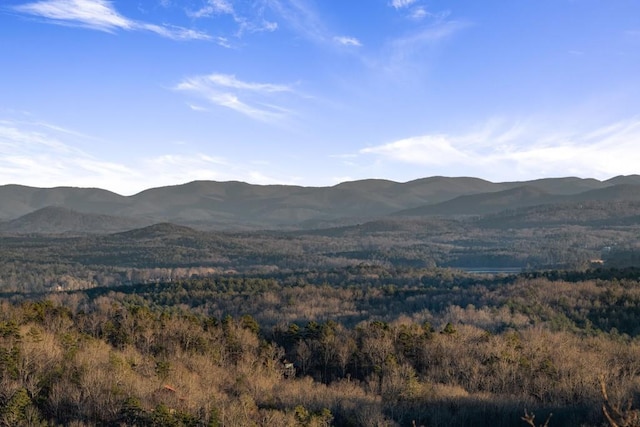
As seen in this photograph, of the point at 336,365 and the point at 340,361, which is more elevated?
the point at 340,361

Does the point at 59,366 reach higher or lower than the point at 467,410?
higher

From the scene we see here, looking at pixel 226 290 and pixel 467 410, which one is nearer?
pixel 467 410

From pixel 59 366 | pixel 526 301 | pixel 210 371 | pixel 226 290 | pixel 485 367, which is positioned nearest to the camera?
pixel 59 366

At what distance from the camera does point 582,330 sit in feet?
229

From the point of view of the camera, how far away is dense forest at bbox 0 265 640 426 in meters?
29.6

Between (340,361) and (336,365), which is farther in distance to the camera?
(336,365)

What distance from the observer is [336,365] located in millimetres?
50094

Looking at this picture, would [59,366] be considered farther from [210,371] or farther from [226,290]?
[226,290]

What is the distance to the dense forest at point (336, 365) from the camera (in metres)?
29.6

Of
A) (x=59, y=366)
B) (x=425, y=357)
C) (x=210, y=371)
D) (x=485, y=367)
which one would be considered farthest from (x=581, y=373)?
(x=59, y=366)

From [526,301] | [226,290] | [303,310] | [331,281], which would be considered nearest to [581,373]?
[526,301]

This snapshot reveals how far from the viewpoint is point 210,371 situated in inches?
1706

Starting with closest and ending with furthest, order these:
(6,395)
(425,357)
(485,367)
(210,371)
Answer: (6,395), (210,371), (485,367), (425,357)

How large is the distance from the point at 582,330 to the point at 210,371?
1713 inches
